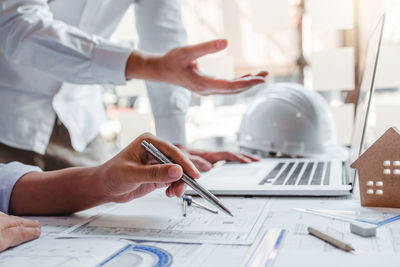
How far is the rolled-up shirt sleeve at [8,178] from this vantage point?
28.2 inches

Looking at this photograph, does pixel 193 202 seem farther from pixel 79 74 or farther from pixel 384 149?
pixel 79 74

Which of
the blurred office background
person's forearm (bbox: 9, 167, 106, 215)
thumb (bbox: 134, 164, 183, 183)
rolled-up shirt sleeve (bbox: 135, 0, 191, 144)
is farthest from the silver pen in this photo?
rolled-up shirt sleeve (bbox: 135, 0, 191, 144)

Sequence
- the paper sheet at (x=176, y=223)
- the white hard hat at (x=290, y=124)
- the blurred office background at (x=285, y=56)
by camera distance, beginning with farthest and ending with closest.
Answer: the blurred office background at (x=285, y=56) < the white hard hat at (x=290, y=124) < the paper sheet at (x=176, y=223)

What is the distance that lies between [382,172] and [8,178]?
600 millimetres

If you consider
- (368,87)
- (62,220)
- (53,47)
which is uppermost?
(53,47)

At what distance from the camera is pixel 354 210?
25.0 inches

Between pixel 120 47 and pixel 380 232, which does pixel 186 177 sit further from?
pixel 120 47

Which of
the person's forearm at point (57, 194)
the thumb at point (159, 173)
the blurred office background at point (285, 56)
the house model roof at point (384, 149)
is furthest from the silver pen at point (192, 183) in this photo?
the blurred office background at point (285, 56)

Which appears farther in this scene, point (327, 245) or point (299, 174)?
point (299, 174)

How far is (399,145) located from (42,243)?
0.50 metres

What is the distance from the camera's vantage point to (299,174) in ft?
2.92

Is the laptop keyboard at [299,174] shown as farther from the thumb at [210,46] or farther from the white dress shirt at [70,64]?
the white dress shirt at [70,64]

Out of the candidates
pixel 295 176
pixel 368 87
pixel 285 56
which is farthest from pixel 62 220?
pixel 285 56

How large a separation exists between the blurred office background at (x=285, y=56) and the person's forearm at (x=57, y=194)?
1.95 feet
